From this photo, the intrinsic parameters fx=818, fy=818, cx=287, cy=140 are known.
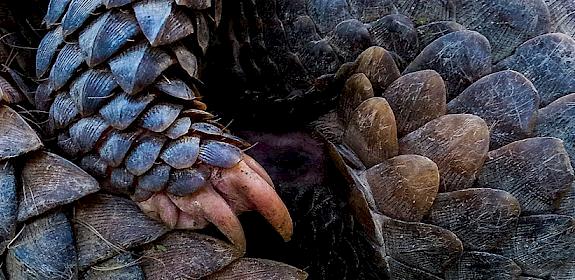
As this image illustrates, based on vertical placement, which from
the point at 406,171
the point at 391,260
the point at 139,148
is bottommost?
the point at 391,260

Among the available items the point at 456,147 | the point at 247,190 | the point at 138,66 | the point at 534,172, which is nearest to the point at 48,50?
the point at 138,66

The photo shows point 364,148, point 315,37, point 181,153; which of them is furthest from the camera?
point 315,37

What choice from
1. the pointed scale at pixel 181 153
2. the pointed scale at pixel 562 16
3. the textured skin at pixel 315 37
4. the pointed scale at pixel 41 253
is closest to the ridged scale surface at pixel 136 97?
the pointed scale at pixel 181 153

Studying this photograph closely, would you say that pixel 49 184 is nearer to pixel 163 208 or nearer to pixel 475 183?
pixel 163 208

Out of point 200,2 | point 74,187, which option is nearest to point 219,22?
point 200,2

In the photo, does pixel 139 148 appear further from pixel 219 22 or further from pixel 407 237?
pixel 407 237

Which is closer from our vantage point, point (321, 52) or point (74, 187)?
point (74, 187)
